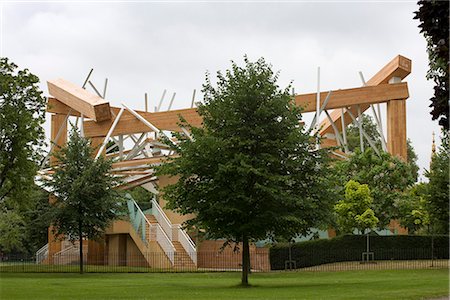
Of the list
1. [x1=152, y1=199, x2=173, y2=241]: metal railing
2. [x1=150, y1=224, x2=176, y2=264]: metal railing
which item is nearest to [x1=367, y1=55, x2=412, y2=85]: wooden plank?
[x1=152, y1=199, x2=173, y2=241]: metal railing

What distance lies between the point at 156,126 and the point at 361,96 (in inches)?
538

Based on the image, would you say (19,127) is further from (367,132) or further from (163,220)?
(367,132)

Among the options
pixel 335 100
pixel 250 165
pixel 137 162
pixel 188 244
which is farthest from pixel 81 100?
pixel 250 165

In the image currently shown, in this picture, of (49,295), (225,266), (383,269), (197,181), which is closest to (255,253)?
(225,266)

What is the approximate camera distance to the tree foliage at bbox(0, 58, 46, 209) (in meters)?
34.0

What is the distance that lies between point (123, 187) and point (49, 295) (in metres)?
25.9

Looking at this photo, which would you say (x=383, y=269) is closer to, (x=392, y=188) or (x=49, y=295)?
(x=392, y=188)

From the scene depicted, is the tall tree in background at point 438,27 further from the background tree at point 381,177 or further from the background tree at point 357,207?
the background tree at point 381,177

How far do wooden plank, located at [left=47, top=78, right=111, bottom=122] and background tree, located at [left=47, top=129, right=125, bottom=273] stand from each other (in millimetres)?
9438

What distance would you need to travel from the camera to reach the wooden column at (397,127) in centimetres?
4456

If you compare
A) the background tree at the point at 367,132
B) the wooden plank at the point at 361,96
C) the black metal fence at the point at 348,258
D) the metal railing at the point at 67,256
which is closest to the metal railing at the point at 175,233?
→ the black metal fence at the point at 348,258

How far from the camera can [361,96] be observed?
45.1m

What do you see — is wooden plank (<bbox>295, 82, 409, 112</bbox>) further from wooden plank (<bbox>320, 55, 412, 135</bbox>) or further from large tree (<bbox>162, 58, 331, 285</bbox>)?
large tree (<bbox>162, 58, 331, 285</bbox>)

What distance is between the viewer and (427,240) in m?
42.0
